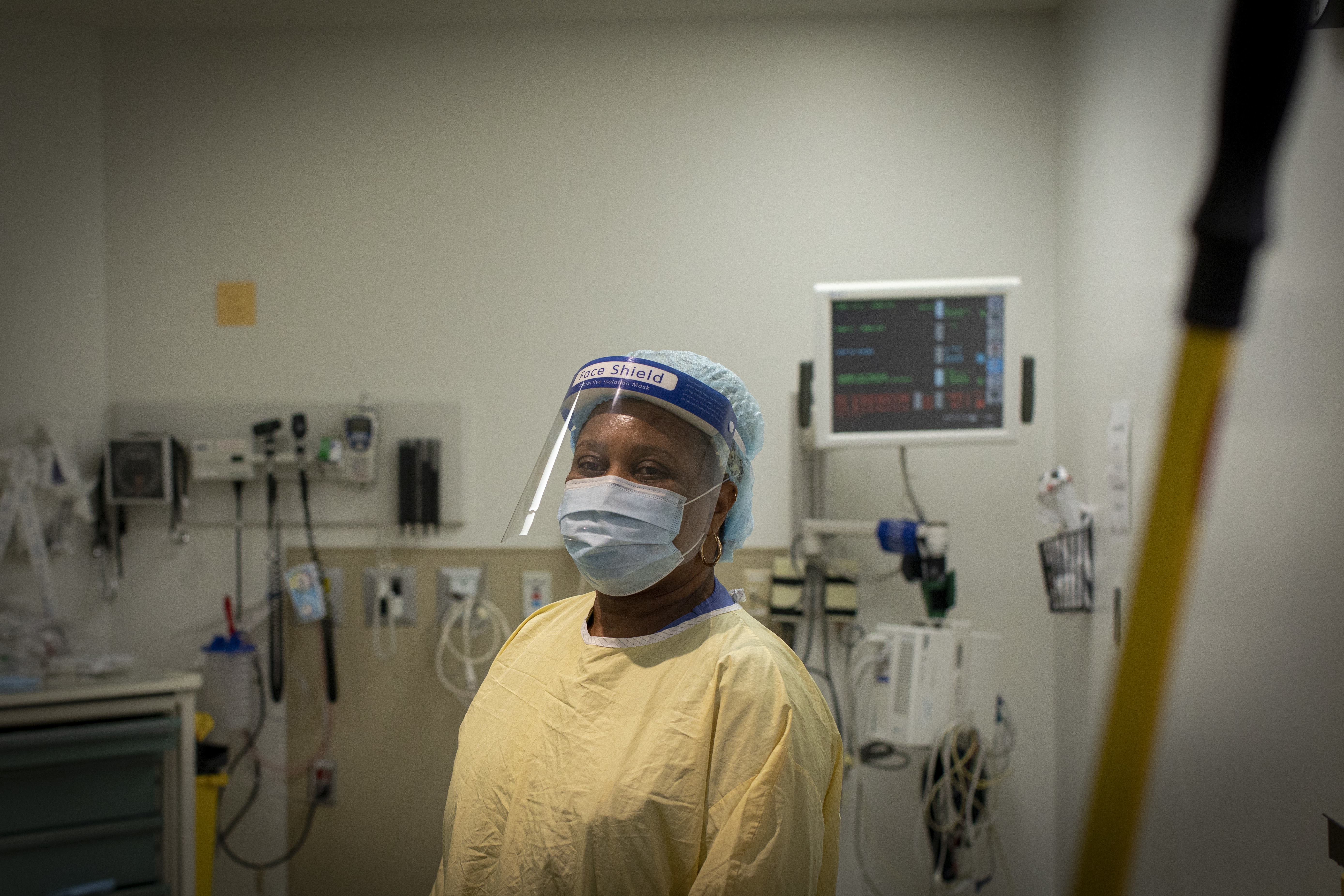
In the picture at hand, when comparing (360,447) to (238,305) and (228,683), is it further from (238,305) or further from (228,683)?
(228,683)

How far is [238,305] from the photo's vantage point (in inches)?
112

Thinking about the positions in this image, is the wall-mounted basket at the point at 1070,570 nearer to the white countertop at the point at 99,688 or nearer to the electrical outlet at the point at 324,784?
the electrical outlet at the point at 324,784

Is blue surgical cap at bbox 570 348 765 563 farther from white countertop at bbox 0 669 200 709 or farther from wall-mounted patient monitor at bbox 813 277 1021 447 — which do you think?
white countertop at bbox 0 669 200 709

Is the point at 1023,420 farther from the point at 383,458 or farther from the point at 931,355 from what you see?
the point at 383,458

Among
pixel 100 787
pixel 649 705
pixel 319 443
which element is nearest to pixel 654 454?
pixel 649 705

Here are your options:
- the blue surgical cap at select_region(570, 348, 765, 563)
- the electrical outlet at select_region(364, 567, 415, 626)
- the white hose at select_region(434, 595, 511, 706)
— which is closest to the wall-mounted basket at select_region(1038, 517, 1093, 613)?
the blue surgical cap at select_region(570, 348, 765, 563)

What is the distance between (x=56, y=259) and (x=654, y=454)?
262cm

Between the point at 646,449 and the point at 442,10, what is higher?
the point at 442,10

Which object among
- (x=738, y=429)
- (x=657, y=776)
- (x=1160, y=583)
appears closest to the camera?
(x=1160, y=583)

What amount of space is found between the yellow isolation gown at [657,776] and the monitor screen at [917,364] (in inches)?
49.2

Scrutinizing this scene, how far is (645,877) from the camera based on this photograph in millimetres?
1036

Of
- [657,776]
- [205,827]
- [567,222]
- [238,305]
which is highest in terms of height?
[567,222]

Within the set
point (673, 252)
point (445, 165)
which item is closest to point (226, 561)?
point (445, 165)

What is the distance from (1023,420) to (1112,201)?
0.60m
